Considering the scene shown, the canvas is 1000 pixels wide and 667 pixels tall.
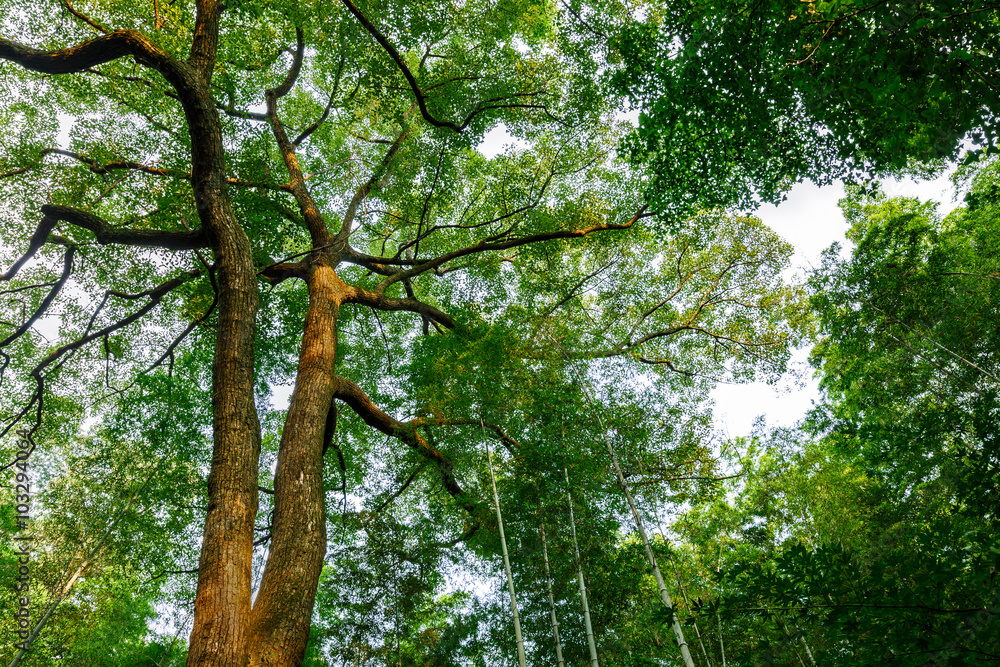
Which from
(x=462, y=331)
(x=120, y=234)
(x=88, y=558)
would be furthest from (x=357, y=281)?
(x=88, y=558)

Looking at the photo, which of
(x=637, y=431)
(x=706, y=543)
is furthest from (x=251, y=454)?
(x=706, y=543)

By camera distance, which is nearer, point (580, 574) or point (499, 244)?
point (580, 574)

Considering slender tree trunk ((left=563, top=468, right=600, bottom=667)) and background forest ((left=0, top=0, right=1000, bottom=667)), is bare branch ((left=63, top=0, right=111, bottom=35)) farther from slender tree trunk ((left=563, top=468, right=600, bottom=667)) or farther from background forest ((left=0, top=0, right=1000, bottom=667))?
slender tree trunk ((left=563, top=468, right=600, bottom=667))

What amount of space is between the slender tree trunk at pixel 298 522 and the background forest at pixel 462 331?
0.02 metres

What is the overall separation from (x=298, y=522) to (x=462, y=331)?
3546 millimetres

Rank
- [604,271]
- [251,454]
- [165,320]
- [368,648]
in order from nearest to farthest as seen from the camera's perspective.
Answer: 1. [251,454]
2. [368,648]
3. [165,320]
4. [604,271]

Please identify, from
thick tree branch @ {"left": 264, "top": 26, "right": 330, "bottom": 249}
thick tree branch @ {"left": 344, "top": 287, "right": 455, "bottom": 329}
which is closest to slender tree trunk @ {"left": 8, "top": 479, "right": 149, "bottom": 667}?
thick tree branch @ {"left": 344, "top": 287, "right": 455, "bottom": 329}

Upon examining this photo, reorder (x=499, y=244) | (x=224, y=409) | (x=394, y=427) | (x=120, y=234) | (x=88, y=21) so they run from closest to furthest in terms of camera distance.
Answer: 1. (x=224, y=409)
2. (x=120, y=234)
3. (x=88, y=21)
4. (x=394, y=427)
5. (x=499, y=244)

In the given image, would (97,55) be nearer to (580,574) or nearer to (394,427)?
(394,427)

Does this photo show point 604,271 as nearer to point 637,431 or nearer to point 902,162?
point 637,431

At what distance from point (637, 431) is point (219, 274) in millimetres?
4418

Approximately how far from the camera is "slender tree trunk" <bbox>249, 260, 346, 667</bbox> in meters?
2.34

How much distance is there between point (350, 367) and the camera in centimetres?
832

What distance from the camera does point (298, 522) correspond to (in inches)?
110
